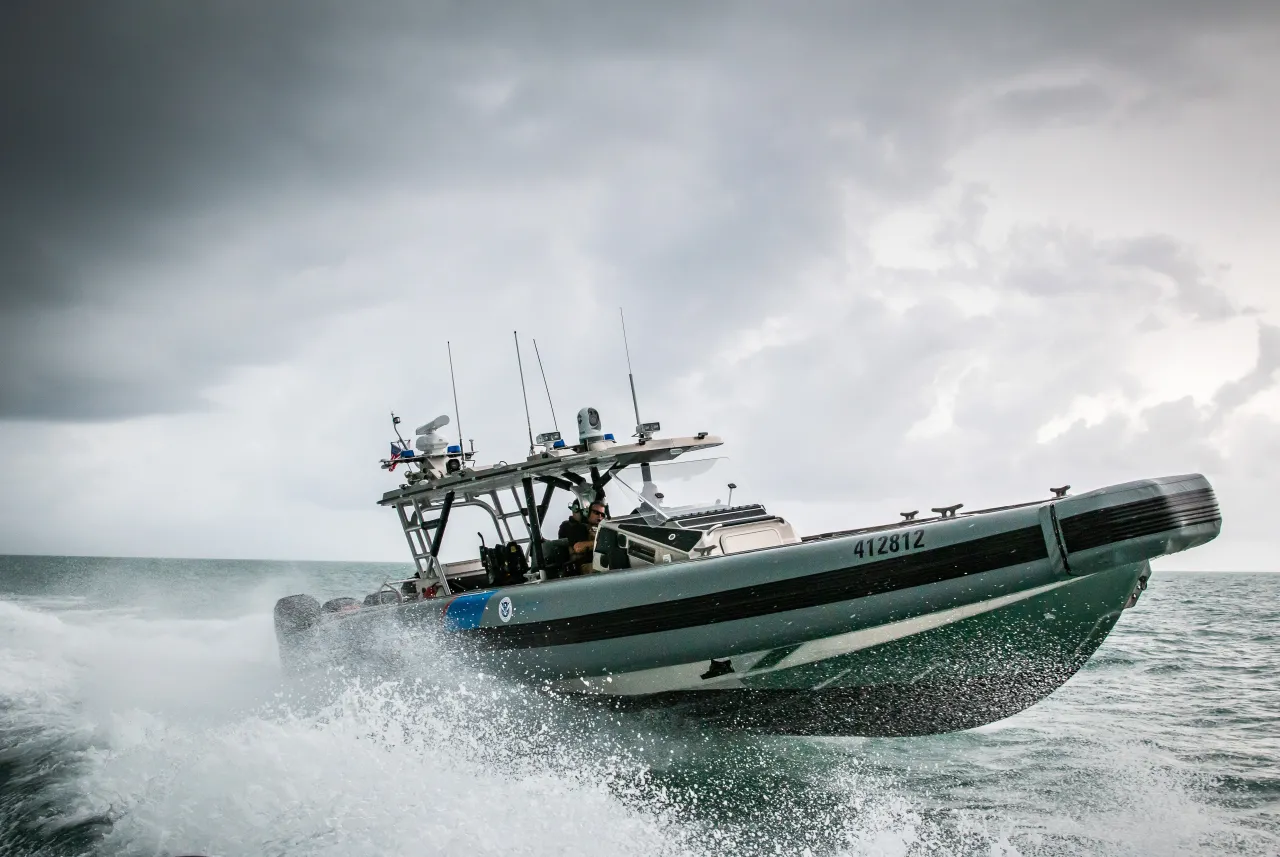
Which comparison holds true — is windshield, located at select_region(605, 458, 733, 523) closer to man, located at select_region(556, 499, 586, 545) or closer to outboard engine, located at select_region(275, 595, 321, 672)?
man, located at select_region(556, 499, 586, 545)

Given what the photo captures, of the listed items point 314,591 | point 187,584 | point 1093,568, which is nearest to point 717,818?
point 1093,568

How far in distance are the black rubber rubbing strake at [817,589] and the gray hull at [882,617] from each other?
Answer: 0.4 inches

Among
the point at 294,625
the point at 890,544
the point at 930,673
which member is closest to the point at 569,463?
the point at 890,544

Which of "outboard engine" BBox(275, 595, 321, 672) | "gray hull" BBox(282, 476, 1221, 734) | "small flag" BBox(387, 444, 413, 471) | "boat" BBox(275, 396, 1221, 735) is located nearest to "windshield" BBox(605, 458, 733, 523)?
"boat" BBox(275, 396, 1221, 735)

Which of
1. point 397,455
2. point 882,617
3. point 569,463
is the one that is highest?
point 397,455

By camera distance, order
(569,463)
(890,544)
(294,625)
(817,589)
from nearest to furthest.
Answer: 1. (890,544)
2. (817,589)
3. (569,463)
4. (294,625)

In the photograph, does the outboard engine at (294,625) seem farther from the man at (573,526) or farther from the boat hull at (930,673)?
the boat hull at (930,673)

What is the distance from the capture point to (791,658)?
23.6ft

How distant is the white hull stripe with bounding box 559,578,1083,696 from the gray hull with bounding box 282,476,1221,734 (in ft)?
0.04

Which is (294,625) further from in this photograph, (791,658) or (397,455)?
(791,658)

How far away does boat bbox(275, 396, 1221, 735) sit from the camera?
20.9 ft

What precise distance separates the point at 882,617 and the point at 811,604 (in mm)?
532

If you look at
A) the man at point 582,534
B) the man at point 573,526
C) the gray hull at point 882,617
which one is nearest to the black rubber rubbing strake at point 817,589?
the gray hull at point 882,617

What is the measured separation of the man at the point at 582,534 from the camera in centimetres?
928
